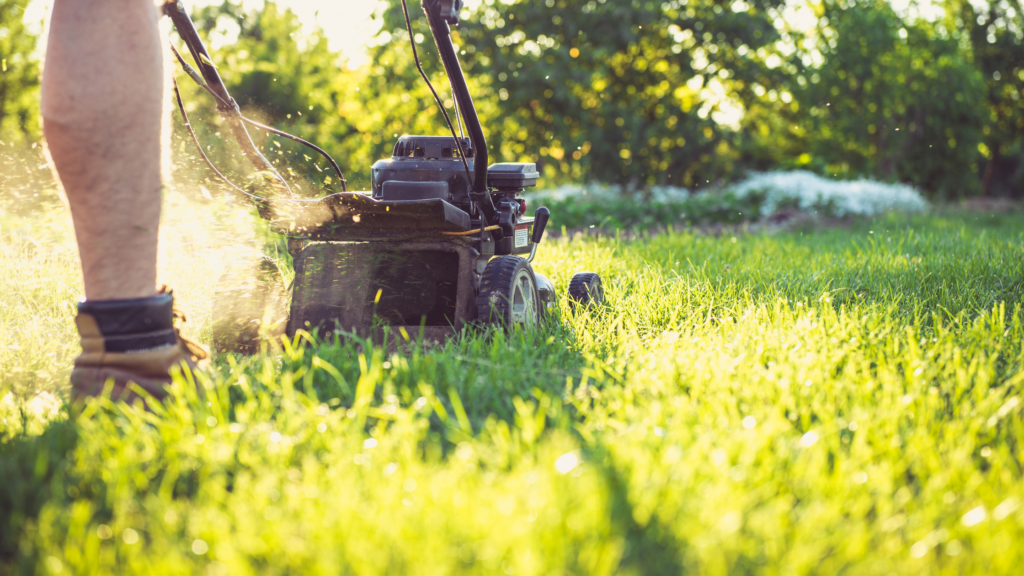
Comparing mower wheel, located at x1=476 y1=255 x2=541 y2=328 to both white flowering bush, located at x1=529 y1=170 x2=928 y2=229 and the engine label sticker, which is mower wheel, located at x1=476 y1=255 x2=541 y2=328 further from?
white flowering bush, located at x1=529 y1=170 x2=928 y2=229

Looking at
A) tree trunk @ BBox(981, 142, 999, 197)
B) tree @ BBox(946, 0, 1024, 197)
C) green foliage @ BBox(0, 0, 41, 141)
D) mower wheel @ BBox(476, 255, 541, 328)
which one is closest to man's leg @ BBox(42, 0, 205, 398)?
mower wheel @ BBox(476, 255, 541, 328)

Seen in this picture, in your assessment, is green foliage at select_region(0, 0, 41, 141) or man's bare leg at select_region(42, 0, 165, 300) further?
green foliage at select_region(0, 0, 41, 141)

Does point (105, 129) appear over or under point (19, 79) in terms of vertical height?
under

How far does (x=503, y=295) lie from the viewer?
2.23 metres

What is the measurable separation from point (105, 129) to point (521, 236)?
1.54 m

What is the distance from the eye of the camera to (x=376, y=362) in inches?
63.1

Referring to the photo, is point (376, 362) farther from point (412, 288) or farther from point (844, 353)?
point (844, 353)

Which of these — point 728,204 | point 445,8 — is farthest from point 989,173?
point 445,8

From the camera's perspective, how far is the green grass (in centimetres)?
99

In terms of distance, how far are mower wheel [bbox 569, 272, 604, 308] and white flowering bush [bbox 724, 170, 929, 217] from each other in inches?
251

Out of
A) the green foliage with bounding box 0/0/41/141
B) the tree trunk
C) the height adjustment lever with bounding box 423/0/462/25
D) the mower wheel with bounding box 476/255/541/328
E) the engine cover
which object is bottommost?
the tree trunk

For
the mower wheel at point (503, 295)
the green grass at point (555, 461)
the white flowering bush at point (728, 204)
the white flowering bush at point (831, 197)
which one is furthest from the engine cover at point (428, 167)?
the white flowering bush at point (831, 197)

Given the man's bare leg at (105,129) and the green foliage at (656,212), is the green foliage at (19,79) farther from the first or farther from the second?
the man's bare leg at (105,129)

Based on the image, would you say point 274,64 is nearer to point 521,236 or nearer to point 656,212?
point 656,212
